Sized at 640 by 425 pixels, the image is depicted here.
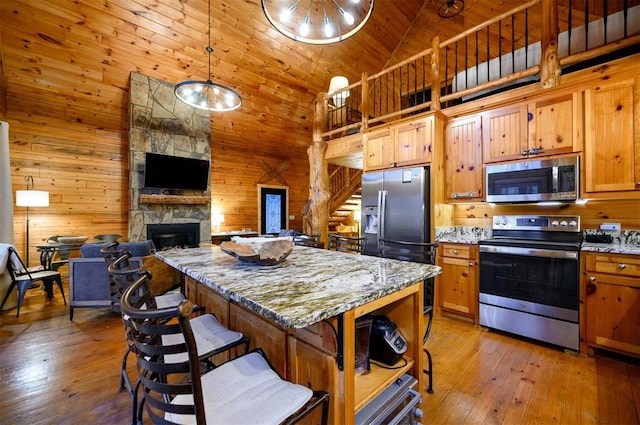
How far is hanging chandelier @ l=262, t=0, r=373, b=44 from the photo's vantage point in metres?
1.66

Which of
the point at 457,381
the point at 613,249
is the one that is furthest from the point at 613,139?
the point at 457,381

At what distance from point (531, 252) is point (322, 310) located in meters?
2.45

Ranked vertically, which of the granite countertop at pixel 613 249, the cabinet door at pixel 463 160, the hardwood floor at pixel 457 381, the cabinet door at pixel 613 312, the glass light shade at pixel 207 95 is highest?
the glass light shade at pixel 207 95

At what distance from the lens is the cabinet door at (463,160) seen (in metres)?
3.08

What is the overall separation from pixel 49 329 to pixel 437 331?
391 centimetres

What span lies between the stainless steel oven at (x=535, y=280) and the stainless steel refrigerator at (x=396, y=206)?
0.69m

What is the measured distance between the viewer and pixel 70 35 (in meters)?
3.91

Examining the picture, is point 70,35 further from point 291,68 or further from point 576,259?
point 576,259

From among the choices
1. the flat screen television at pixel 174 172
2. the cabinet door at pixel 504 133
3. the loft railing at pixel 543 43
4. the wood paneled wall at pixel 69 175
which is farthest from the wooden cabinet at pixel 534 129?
the wood paneled wall at pixel 69 175

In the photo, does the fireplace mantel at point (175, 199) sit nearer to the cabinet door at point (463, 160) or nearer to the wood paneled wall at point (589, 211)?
the cabinet door at point (463, 160)

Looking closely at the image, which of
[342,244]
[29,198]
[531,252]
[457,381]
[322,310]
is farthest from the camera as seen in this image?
[29,198]

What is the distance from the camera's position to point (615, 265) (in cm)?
212

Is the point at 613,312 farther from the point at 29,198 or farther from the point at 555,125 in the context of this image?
the point at 29,198

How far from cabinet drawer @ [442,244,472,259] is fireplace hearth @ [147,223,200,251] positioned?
461cm
